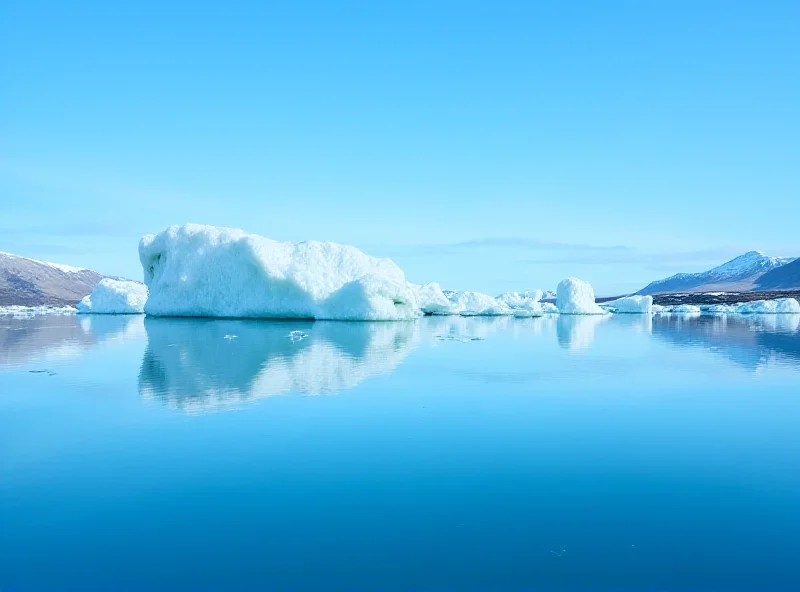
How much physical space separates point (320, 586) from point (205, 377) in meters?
6.63

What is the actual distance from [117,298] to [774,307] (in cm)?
5237

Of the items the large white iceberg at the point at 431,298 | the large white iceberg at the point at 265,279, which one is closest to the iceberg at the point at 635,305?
the large white iceberg at the point at 431,298

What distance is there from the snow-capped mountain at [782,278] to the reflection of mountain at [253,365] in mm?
179287

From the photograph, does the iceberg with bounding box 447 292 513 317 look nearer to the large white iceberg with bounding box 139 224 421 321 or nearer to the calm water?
the large white iceberg with bounding box 139 224 421 321

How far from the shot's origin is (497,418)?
629 centimetres

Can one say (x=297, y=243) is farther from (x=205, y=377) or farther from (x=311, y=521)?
(x=311, y=521)

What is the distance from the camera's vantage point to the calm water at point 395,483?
2.89 m

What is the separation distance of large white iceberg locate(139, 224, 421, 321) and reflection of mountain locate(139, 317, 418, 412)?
7.81 m

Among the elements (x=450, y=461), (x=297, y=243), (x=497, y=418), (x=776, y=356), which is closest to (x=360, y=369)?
(x=497, y=418)

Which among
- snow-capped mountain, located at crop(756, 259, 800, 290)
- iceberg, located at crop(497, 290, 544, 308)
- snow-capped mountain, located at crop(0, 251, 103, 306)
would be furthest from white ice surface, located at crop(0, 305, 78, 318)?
snow-capped mountain, located at crop(756, 259, 800, 290)

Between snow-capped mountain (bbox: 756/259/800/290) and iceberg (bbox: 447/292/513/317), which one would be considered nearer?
iceberg (bbox: 447/292/513/317)

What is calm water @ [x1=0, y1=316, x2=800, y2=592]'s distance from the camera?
2.89 m

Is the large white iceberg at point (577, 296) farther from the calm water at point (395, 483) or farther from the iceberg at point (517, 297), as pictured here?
the calm water at point (395, 483)

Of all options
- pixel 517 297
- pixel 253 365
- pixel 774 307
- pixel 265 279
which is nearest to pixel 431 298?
pixel 265 279
